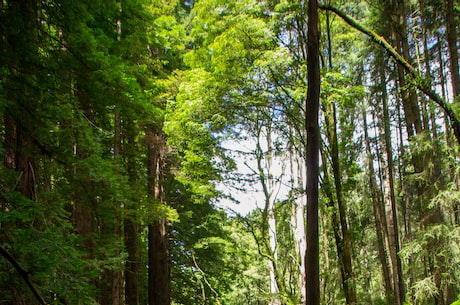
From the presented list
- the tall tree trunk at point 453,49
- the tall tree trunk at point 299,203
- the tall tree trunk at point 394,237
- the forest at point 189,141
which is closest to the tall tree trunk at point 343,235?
the forest at point 189,141

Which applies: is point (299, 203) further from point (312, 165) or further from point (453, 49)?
point (312, 165)

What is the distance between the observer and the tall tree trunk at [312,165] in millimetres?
2871

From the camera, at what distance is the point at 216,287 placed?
574 inches

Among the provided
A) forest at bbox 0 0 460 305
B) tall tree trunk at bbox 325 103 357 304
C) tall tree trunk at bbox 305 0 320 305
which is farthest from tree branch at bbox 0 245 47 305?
tall tree trunk at bbox 325 103 357 304

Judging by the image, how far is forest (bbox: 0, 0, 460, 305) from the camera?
4199mm

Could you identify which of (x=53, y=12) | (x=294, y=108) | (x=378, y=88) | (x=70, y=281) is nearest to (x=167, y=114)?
(x=294, y=108)

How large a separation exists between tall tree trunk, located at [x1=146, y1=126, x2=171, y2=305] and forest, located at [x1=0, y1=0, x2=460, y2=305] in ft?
0.13

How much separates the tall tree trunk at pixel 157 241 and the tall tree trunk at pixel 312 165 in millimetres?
7948

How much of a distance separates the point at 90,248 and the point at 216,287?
8.39 meters

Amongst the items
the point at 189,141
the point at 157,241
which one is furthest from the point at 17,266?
the point at 157,241

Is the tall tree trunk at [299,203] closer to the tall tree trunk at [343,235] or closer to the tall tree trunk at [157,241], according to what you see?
the tall tree trunk at [343,235]

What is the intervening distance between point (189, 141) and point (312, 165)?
20.0ft

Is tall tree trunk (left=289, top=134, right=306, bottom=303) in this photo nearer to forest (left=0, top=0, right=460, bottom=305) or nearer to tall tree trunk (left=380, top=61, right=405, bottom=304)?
forest (left=0, top=0, right=460, bottom=305)

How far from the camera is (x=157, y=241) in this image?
10.9m
